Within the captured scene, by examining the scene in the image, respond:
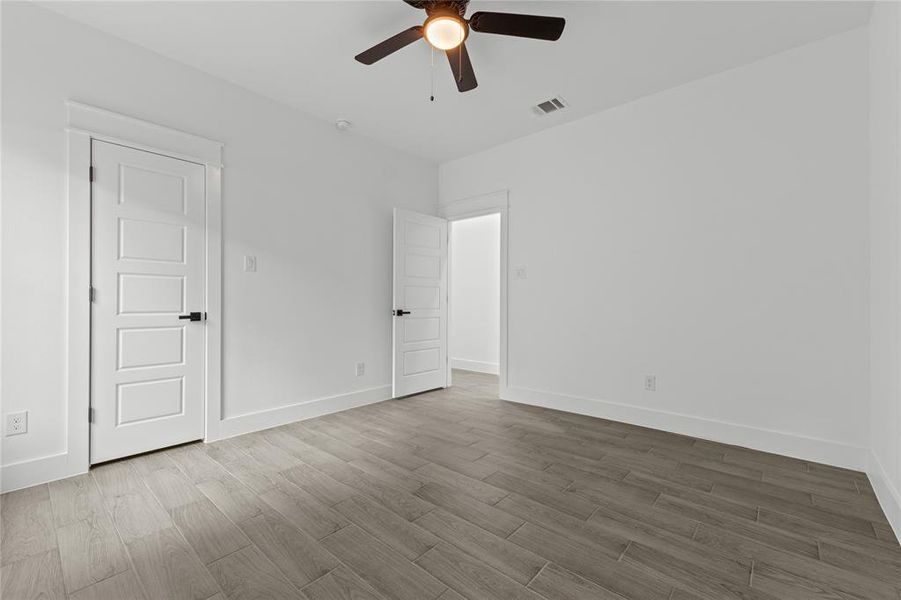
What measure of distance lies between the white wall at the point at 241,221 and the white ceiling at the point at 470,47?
0.24 m

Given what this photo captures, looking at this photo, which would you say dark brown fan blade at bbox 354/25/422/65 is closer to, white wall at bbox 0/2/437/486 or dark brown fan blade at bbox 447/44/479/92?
dark brown fan blade at bbox 447/44/479/92

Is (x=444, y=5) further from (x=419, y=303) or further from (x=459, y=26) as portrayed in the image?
(x=419, y=303)

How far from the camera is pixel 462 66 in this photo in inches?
94.3

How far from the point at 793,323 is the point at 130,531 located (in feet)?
14.1

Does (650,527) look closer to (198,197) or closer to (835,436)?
(835,436)

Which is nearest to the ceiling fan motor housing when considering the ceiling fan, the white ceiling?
the ceiling fan

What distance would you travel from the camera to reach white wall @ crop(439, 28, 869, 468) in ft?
8.77

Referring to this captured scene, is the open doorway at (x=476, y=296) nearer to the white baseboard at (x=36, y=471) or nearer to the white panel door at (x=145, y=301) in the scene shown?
the white panel door at (x=145, y=301)

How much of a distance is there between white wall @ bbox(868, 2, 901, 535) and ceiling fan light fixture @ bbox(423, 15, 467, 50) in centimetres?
223

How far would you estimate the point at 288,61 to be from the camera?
2961mm

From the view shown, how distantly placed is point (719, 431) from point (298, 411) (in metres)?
3.64

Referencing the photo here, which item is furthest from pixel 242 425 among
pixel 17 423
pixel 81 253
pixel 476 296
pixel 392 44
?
pixel 476 296

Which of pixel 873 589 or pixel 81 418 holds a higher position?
pixel 81 418

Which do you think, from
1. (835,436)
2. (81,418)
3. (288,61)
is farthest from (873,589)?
(288,61)
